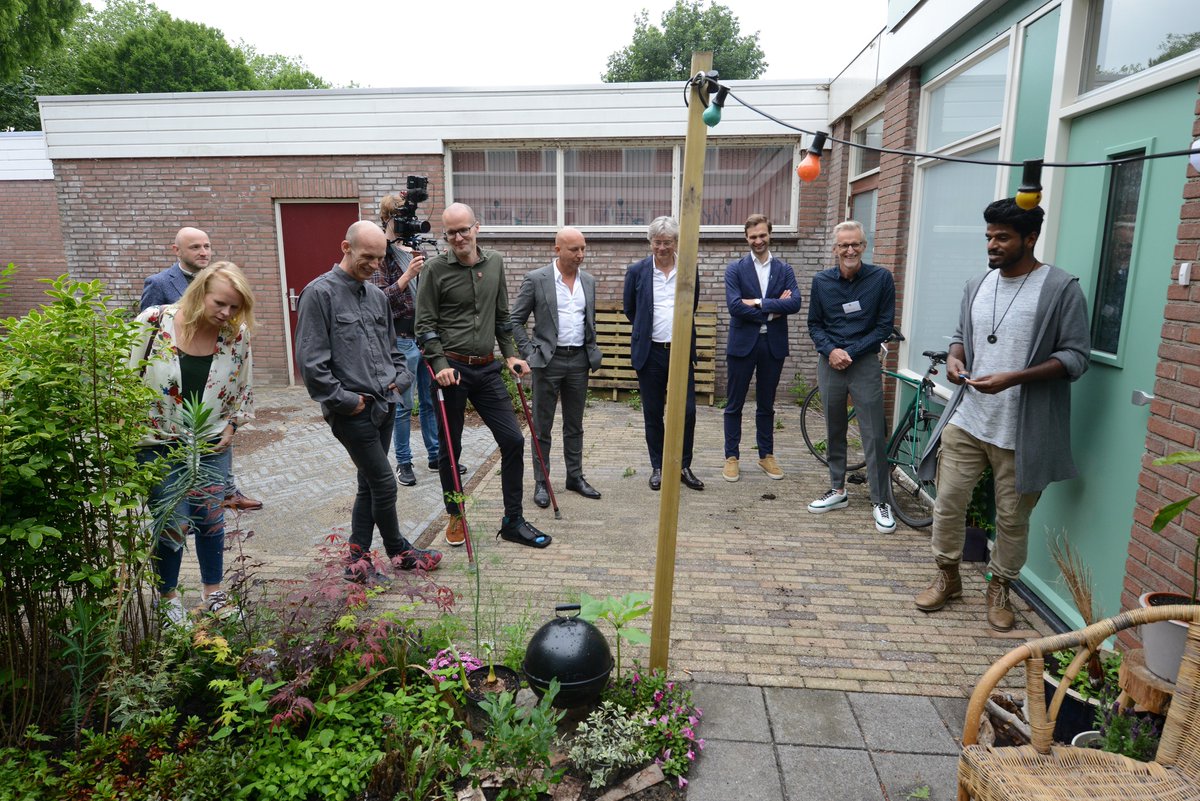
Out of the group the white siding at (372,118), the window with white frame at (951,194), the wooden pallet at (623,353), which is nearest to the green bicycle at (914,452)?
the window with white frame at (951,194)

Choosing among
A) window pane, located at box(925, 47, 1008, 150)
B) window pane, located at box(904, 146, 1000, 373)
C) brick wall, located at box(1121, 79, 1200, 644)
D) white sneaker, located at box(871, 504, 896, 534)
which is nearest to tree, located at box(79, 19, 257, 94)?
window pane, located at box(925, 47, 1008, 150)

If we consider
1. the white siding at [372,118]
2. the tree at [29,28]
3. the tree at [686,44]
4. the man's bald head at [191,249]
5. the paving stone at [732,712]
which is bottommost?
the paving stone at [732,712]

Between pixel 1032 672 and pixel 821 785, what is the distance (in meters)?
0.84

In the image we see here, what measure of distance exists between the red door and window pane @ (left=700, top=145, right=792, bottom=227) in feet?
16.1

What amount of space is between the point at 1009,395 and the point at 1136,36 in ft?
5.70

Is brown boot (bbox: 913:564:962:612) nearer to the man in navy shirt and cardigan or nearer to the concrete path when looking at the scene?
the concrete path

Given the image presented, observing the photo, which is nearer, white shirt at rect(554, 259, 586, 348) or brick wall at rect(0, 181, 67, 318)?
white shirt at rect(554, 259, 586, 348)

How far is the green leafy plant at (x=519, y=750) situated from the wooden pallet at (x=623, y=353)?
727 centimetres

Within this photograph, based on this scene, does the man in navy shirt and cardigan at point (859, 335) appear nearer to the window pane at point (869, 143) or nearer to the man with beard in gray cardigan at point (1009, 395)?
the man with beard in gray cardigan at point (1009, 395)

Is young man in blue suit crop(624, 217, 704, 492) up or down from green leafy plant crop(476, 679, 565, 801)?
up

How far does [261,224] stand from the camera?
33.0 ft

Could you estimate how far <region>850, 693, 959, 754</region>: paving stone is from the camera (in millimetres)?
2697

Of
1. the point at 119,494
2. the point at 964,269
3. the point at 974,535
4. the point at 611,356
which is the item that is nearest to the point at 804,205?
the point at 611,356

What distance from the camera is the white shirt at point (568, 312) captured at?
17.6ft
